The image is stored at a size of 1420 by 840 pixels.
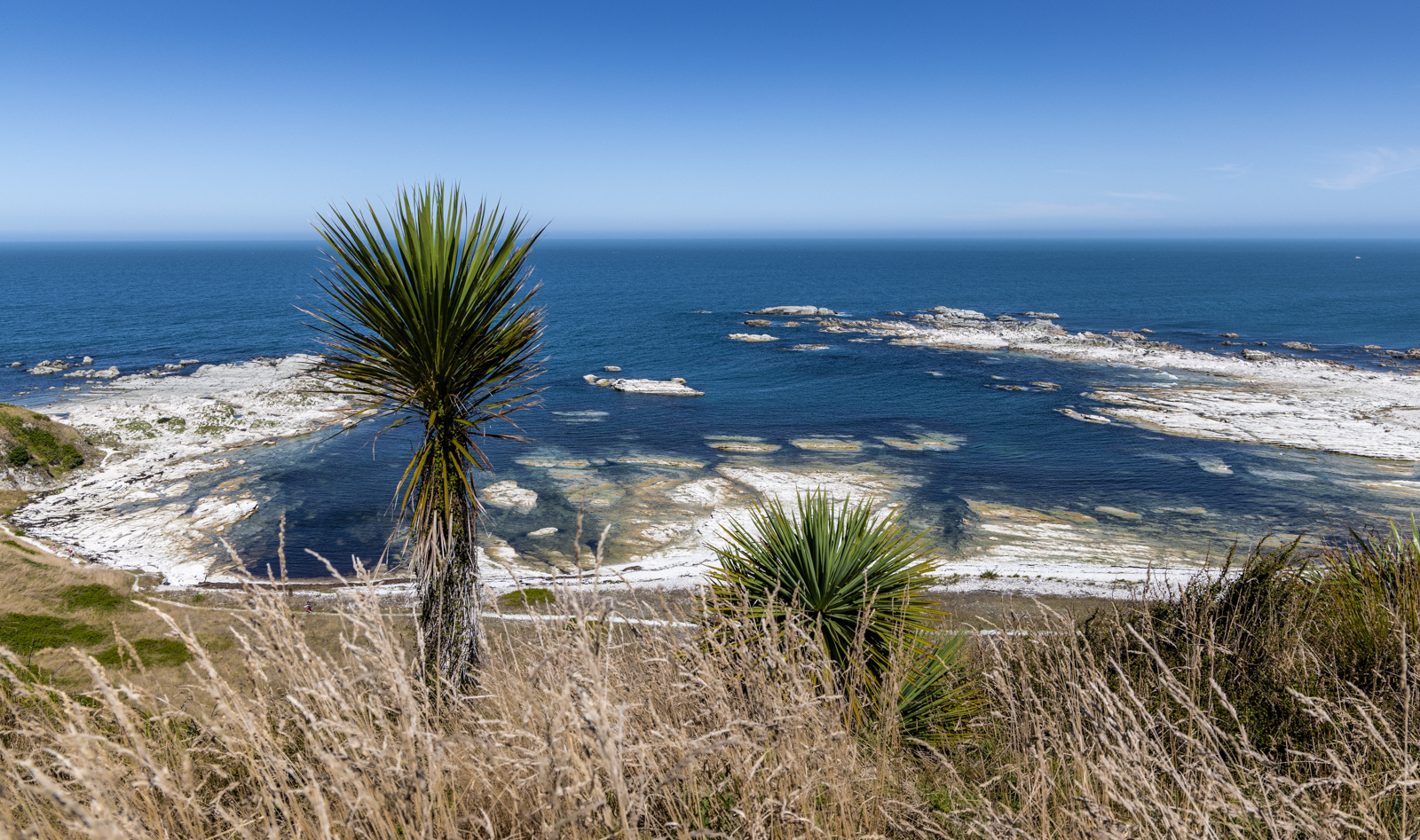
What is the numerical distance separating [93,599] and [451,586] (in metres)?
14.2

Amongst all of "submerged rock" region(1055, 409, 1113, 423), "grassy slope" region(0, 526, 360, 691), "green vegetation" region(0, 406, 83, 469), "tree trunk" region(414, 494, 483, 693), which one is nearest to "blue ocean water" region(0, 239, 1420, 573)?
"submerged rock" region(1055, 409, 1113, 423)

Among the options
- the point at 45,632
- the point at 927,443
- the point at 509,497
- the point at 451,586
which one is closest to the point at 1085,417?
the point at 927,443

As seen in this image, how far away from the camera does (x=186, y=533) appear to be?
74.0 feet

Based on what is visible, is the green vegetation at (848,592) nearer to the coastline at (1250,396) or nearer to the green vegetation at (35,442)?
the green vegetation at (35,442)

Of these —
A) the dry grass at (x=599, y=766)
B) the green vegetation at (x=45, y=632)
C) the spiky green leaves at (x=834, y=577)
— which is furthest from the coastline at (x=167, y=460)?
the dry grass at (x=599, y=766)

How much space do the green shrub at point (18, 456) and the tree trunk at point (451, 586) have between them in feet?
92.4

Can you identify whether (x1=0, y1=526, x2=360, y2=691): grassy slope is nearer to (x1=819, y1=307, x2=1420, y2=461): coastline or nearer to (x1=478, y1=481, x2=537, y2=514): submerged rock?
(x1=478, y1=481, x2=537, y2=514): submerged rock

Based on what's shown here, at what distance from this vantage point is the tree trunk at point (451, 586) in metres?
8.98

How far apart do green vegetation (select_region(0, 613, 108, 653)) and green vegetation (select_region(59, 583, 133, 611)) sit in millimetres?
870

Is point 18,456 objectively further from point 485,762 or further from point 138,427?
point 485,762

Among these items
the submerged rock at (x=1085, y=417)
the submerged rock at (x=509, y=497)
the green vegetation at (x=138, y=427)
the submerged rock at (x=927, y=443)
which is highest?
the green vegetation at (x=138, y=427)

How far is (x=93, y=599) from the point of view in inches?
675

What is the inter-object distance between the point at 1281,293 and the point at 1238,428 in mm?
94113

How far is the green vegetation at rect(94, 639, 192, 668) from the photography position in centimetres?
1439
